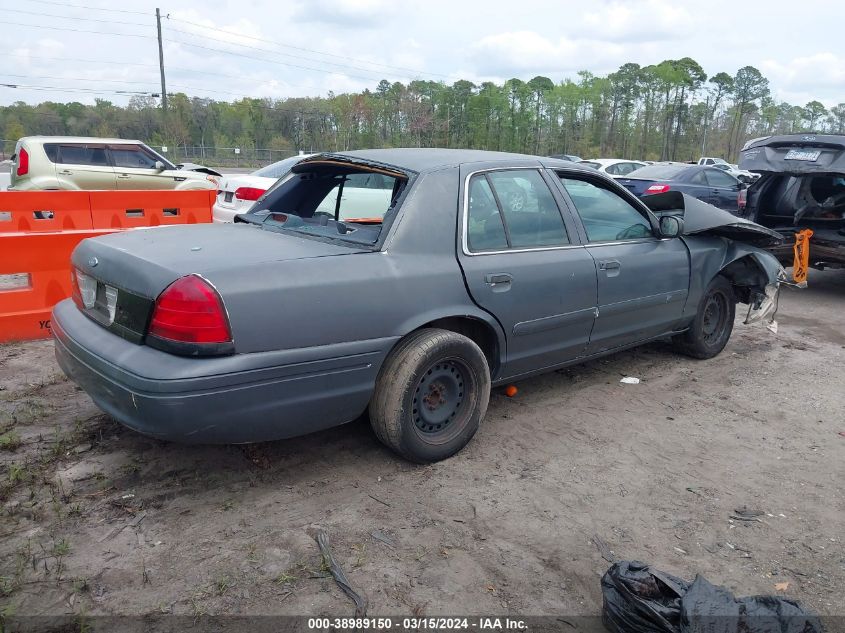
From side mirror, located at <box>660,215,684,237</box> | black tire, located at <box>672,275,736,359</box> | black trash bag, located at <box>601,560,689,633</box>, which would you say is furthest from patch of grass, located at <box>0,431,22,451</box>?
black tire, located at <box>672,275,736,359</box>

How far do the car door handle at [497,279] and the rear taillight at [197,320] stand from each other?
147cm

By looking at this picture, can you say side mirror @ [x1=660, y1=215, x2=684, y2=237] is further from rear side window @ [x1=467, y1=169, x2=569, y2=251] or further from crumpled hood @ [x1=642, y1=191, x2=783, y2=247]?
rear side window @ [x1=467, y1=169, x2=569, y2=251]

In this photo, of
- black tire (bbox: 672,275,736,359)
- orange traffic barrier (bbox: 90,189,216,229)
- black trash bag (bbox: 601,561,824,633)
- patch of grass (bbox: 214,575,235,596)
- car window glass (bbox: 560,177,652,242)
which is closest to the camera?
black trash bag (bbox: 601,561,824,633)

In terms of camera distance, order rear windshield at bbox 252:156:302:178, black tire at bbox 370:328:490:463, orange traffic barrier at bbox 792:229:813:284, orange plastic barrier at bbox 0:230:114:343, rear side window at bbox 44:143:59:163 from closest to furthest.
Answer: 1. black tire at bbox 370:328:490:463
2. orange plastic barrier at bbox 0:230:114:343
3. orange traffic barrier at bbox 792:229:813:284
4. rear windshield at bbox 252:156:302:178
5. rear side window at bbox 44:143:59:163

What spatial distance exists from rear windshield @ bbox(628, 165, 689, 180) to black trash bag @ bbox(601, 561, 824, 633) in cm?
1169

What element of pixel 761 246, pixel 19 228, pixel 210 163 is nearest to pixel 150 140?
pixel 210 163

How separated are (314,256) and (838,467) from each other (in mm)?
3123

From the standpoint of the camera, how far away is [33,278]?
17.1 feet

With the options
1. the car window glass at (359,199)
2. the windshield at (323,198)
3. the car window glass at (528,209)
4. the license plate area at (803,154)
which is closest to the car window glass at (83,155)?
the windshield at (323,198)

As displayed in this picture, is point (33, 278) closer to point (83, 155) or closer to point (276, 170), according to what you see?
point (276, 170)

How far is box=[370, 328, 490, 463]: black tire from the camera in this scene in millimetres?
3193

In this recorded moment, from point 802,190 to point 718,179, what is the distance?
5.42m

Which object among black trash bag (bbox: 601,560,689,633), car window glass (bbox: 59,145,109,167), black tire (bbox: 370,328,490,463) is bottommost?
black trash bag (bbox: 601,560,689,633)

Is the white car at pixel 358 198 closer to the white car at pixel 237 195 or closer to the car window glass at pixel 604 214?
the car window glass at pixel 604 214
